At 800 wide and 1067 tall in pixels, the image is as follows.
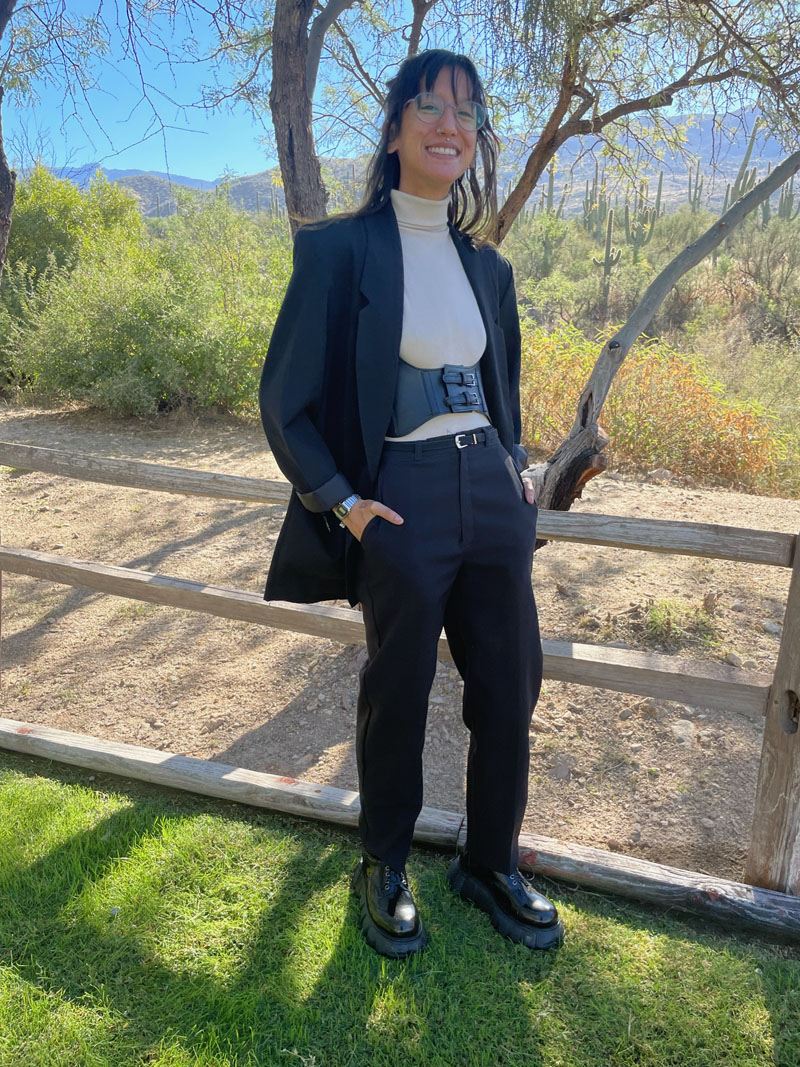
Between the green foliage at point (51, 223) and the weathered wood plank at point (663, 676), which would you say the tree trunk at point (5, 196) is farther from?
the green foliage at point (51, 223)

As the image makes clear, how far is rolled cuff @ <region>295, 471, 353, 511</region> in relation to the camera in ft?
6.06

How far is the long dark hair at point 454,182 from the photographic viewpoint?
187 cm

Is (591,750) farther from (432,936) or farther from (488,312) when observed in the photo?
(488,312)

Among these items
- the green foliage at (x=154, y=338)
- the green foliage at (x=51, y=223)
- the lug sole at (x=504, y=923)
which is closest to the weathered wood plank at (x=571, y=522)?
the lug sole at (x=504, y=923)

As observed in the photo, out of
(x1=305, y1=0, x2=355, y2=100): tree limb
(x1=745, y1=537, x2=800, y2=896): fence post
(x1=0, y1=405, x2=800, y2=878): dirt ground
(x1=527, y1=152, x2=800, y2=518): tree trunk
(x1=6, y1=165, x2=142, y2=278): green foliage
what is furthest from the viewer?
(x1=6, y1=165, x2=142, y2=278): green foliage

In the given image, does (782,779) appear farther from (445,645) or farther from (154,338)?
(154,338)

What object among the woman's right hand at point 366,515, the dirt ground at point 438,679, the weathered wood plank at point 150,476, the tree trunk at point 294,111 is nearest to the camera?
the woman's right hand at point 366,515

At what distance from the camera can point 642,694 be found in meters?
2.39

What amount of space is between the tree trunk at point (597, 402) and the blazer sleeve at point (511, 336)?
1.38 meters

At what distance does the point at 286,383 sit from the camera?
1.83 meters

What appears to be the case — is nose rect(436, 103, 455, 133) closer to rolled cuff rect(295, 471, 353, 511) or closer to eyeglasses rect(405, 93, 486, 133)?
eyeglasses rect(405, 93, 486, 133)

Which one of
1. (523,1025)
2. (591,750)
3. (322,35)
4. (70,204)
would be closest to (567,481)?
(591,750)

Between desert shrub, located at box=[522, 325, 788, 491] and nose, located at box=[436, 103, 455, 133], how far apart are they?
19.6 feet

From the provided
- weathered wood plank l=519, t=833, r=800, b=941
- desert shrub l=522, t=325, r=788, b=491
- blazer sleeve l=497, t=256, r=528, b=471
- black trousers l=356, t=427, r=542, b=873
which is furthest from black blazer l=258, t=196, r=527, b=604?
desert shrub l=522, t=325, r=788, b=491
